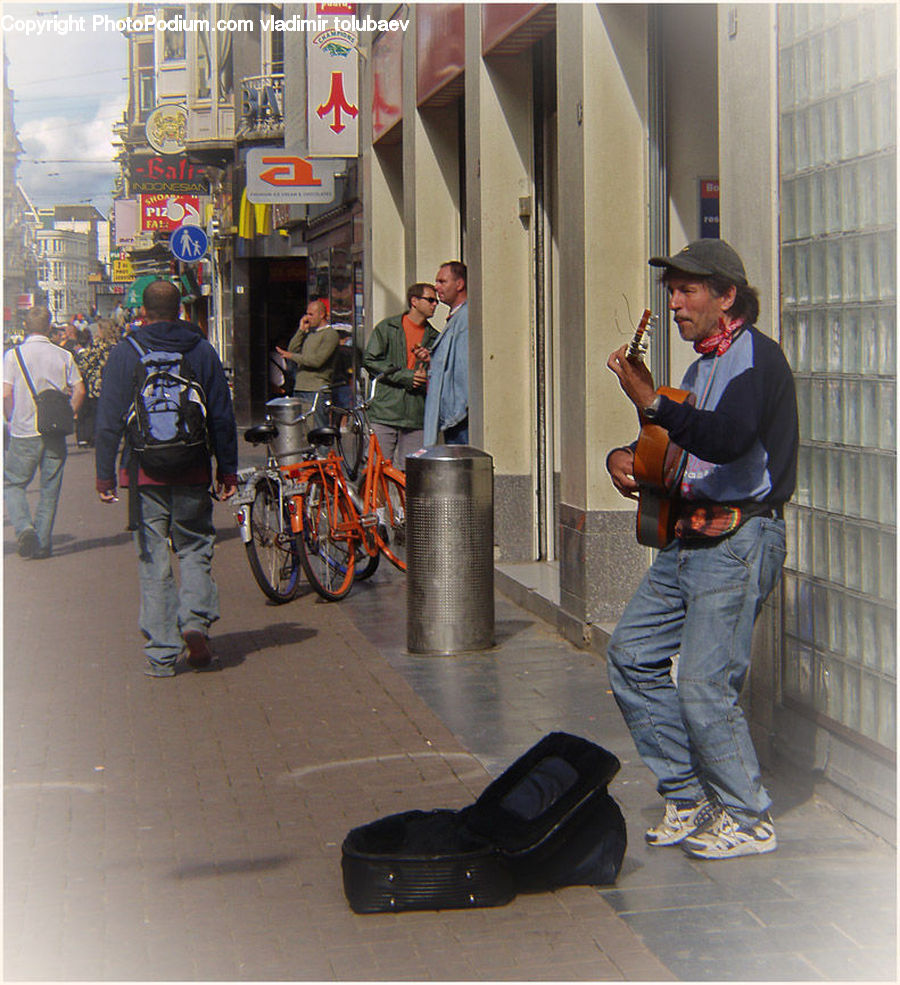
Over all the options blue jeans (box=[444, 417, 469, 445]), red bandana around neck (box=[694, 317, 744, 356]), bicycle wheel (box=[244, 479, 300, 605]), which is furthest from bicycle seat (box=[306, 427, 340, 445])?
red bandana around neck (box=[694, 317, 744, 356])

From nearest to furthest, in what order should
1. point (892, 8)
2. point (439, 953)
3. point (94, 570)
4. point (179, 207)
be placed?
point (439, 953), point (892, 8), point (94, 570), point (179, 207)

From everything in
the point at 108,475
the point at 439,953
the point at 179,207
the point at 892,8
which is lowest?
the point at 439,953

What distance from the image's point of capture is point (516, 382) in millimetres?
10562

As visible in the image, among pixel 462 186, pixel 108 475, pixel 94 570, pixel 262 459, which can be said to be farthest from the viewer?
pixel 262 459

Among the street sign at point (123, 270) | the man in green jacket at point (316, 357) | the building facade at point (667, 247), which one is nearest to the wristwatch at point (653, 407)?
the building facade at point (667, 247)

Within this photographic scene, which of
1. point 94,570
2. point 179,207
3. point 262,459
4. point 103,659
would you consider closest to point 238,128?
point 179,207

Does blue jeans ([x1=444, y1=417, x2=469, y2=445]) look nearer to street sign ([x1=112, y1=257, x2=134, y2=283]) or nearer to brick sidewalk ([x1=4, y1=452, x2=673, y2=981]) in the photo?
brick sidewalk ([x1=4, y1=452, x2=673, y2=981])

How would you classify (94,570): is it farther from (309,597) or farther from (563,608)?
(563,608)

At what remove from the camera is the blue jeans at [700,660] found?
451cm

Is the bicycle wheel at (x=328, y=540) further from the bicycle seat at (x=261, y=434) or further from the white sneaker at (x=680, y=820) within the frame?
the white sneaker at (x=680, y=820)

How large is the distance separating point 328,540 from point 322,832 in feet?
16.5

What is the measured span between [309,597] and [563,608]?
2374mm

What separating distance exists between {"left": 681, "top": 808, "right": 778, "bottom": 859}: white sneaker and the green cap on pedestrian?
1.65 meters

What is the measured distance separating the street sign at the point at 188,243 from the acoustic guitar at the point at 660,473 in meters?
20.8
